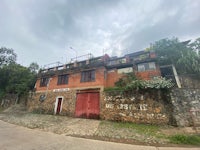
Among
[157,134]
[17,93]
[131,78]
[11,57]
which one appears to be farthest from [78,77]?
[11,57]

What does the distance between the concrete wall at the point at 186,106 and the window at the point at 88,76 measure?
355 inches

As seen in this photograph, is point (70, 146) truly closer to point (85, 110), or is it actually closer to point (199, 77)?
point (85, 110)

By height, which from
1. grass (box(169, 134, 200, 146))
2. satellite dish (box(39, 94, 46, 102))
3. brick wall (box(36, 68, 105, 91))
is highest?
brick wall (box(36, 68, 105, 91))

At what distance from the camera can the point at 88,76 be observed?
15.1 m

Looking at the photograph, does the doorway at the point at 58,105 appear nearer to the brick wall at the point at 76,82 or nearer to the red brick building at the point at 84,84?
the red brick building at the point at 84,84

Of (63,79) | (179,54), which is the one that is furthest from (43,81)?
(179,54)

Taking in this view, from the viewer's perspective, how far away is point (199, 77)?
11398 millimetres

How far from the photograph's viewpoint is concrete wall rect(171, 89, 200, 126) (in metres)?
8.59

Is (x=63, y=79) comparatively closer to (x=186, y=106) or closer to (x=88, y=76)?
(x=88, y=76)

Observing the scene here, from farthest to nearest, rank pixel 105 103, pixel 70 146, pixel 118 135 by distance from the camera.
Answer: pixel 105 103 → pixel 118 135 → pixel 70 146

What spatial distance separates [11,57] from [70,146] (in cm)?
3680

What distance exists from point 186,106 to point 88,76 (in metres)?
10.8

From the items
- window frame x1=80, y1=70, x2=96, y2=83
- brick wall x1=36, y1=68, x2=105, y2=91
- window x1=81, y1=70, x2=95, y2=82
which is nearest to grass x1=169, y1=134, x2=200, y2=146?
brick wall x1=36, y1=68, x2=105, y2=91

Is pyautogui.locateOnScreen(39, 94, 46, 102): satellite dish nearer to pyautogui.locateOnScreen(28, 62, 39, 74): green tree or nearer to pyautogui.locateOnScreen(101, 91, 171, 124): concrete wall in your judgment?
pyautogui.locateOnScreen(101, 91, 171, 124): concrete wall
